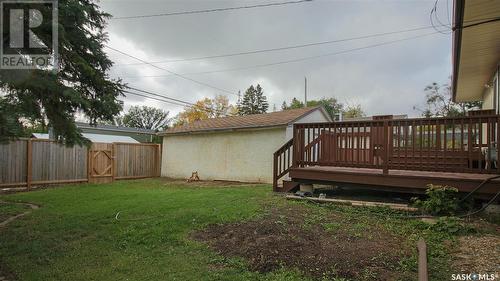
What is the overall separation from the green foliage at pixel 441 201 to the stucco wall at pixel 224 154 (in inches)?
298

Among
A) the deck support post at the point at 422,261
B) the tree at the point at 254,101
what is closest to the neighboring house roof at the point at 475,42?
the deck support post at the point at 422,261

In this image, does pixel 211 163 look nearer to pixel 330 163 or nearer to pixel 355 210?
pixel 330 163

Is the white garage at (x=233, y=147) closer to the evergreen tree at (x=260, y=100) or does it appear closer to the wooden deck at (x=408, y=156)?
the wooden deck at (x=408, y=156)

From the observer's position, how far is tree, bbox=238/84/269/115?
5418 cm

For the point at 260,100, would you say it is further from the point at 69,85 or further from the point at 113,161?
the point at 69,85

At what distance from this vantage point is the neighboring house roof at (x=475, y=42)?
17.0 ft

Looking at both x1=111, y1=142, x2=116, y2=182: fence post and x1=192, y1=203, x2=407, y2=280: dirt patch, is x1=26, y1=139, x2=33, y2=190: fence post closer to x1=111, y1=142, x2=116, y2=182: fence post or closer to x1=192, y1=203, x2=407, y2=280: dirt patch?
x1=111, y1=142, x2=116, y2=182: fence post

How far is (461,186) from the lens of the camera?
559 cm

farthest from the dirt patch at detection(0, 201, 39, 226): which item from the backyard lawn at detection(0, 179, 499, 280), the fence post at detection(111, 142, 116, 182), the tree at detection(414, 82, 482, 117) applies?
the tree at detection(414, 82, 482, 117)

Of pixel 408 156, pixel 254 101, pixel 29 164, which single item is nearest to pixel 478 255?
pixel 408 156

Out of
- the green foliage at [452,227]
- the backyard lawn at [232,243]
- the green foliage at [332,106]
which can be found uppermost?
the green foliage at [332,106]

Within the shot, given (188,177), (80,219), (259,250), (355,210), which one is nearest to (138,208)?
(80,219)

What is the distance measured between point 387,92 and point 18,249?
34.5 metres

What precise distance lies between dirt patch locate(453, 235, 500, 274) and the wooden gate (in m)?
13.8
